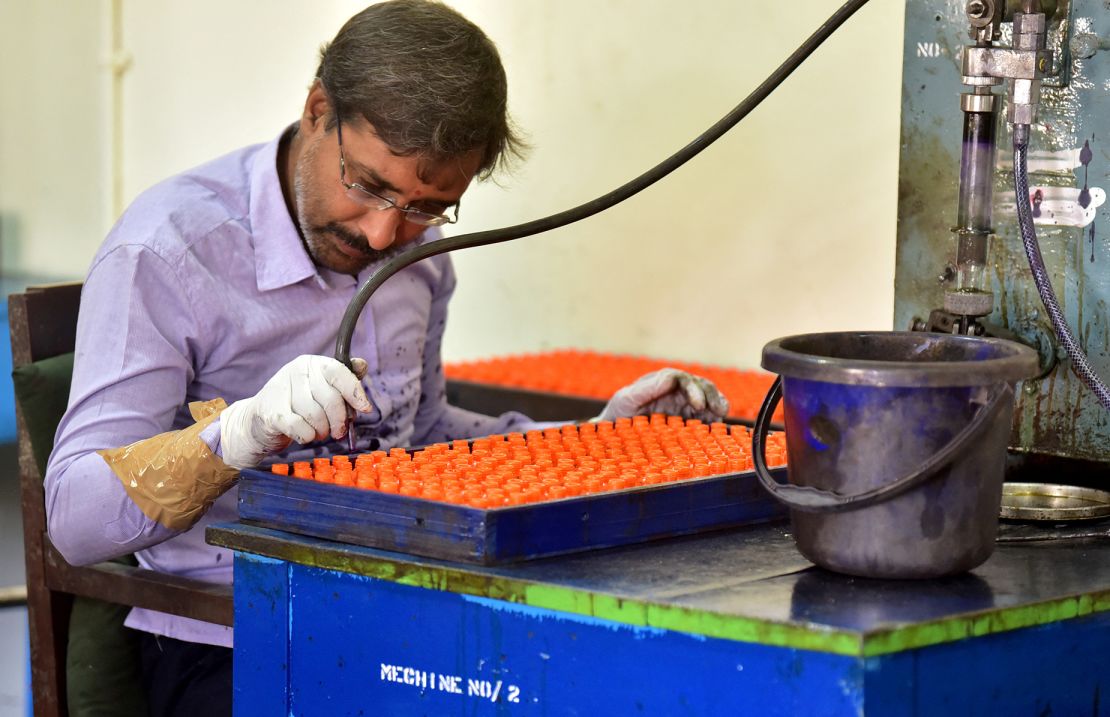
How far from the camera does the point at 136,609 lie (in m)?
2.03

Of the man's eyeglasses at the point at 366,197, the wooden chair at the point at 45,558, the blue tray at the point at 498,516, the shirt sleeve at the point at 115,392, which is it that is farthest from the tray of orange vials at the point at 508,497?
the wooden chair at the point at 45,558

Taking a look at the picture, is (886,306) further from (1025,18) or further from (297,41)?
(297,41)

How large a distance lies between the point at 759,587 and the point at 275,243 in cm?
97

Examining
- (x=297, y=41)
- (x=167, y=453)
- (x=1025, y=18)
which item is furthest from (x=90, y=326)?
(x=297, y=41)

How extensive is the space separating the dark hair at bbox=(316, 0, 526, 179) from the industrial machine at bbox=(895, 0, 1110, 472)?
58 centimetres

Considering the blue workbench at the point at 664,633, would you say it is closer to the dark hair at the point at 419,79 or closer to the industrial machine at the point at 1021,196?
the industrial machine at the point at 1021,196

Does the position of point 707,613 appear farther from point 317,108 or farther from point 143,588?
point 317,108

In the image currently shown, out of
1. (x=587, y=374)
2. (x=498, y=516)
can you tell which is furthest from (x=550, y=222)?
(x=587, y=374)

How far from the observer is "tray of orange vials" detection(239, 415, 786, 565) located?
4.81 feet

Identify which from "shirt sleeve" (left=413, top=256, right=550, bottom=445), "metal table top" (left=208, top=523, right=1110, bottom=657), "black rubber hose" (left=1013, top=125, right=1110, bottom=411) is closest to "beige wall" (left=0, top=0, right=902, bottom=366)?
"shirt sleeve" (left=413, top=256, right=550, bottom=445)

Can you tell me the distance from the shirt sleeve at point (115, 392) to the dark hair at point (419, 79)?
348 mm

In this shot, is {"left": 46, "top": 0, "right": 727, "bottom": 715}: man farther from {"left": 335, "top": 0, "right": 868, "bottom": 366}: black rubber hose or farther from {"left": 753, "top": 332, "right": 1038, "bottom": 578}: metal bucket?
{"left": 753, "top": 332, "right": 1038, "bottom": 578}: metal bucket

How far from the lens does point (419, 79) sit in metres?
1.92

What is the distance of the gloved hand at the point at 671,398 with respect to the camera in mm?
2150
